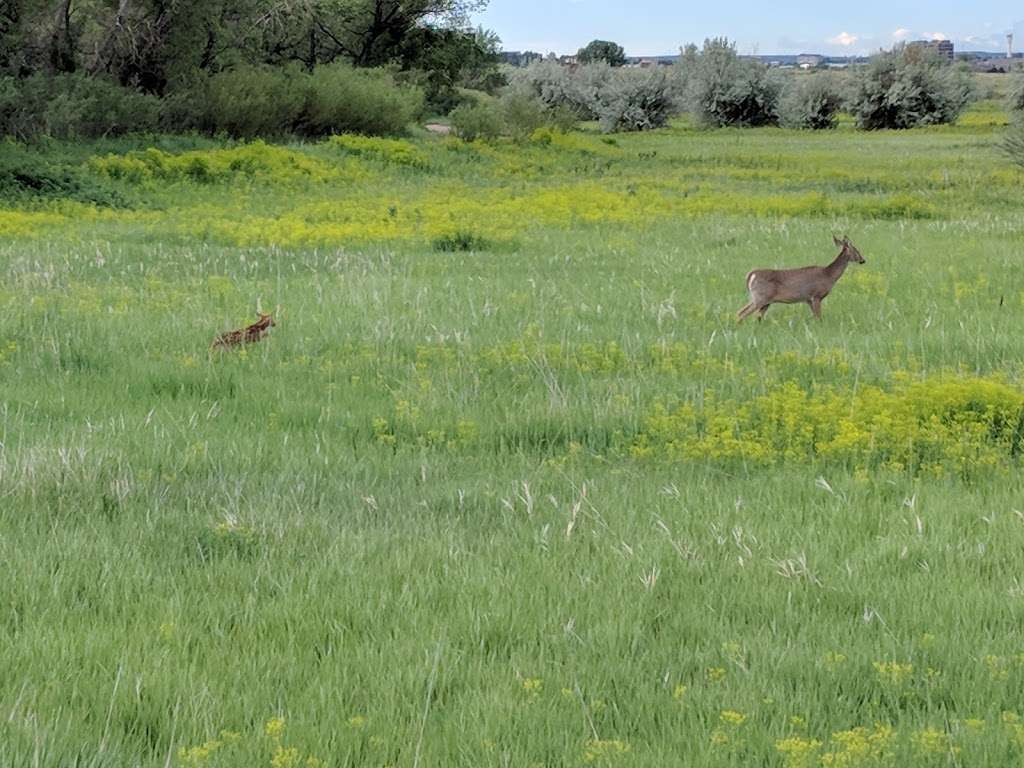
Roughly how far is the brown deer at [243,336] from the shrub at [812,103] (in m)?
57.8

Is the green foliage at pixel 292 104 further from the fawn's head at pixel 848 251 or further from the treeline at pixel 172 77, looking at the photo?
the fawn's head at pixel 848 251

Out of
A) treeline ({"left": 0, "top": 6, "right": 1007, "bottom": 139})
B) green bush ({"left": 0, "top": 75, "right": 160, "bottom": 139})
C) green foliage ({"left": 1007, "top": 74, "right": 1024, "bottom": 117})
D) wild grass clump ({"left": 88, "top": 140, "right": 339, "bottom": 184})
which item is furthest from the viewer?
green foliage ({"left": 1007, "top": 74, "right": 1024, "bottom": 117})

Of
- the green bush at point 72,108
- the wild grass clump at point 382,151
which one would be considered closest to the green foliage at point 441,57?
the wild grass clump at point 382,151

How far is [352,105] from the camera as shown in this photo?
134 ft

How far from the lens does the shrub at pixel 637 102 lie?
64250mm

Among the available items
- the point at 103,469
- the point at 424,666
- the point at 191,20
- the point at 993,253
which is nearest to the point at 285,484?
the point at 103,469

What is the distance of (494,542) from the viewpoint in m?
4.69

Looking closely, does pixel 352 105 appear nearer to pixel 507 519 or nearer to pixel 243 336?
pixel 243 336

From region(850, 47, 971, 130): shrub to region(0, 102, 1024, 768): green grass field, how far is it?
51148mm

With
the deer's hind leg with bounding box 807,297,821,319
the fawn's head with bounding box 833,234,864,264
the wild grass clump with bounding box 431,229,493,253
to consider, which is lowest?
the wild grass clump with bounding box 431,229,493,253

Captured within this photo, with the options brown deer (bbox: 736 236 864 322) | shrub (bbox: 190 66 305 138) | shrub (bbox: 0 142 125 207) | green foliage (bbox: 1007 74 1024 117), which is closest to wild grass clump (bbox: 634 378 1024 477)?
Result: brown deer (bbox: 736 236 864 322)

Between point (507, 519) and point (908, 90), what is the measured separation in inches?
2370

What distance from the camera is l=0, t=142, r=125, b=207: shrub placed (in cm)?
2081

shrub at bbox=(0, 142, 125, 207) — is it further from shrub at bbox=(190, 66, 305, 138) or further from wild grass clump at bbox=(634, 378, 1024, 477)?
wild grass clump at bbox=(634, 378, 1024, 477)
